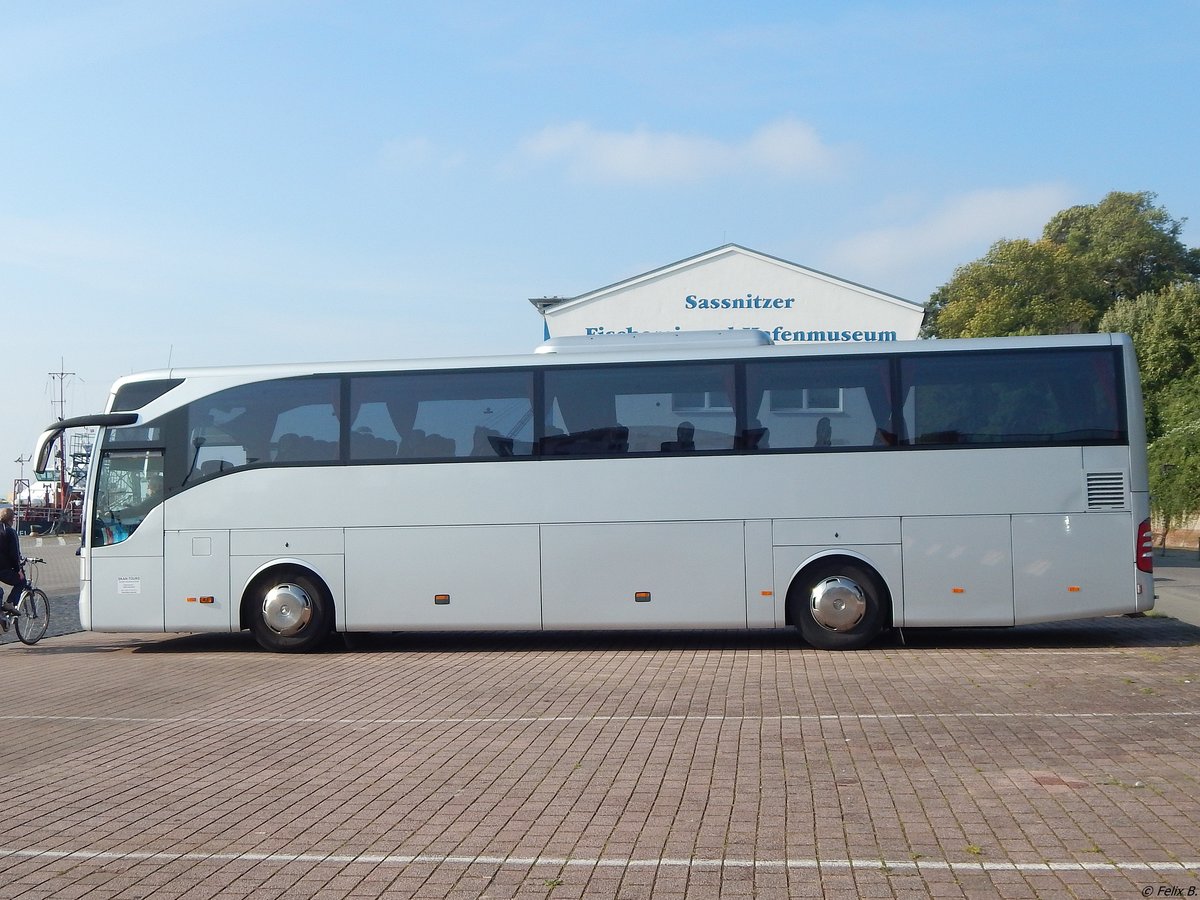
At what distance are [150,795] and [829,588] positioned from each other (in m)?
8.35

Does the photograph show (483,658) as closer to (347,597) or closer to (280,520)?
(347,597)

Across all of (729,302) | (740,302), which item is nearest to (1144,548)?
(740,302)

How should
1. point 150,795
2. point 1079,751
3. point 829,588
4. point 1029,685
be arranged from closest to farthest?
1. point 150,795
2. point 1079,751
3. point 1029,685
4. point 829,588

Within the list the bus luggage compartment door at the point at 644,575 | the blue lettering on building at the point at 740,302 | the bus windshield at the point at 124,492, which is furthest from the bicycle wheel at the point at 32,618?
the blue lettering on building at the point at 740,302

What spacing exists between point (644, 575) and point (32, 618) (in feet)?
27.3

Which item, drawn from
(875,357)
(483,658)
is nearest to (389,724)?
(483,658)

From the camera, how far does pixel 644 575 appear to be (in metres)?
14.2

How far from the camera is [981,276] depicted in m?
66.8

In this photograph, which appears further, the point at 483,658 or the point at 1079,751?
the point at 483,658

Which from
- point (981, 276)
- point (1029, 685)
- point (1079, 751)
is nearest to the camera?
point (1079, 751)

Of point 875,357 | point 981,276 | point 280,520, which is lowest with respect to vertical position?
point 280,520

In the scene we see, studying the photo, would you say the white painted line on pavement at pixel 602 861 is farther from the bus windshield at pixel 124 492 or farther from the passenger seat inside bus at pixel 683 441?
the bus windshield at pixel 124 492

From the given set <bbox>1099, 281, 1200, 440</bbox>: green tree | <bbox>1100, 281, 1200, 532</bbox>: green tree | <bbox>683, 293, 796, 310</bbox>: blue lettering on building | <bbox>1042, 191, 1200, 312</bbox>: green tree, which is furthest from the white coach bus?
<bbox>1042, 191, 1200, 312</bbox>: green tree

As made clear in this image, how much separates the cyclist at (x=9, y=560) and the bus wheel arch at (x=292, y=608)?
3.73 m
